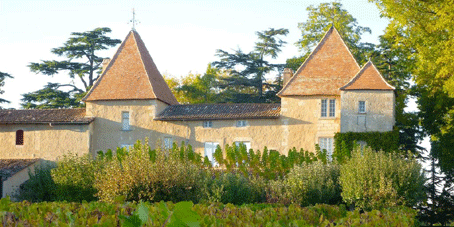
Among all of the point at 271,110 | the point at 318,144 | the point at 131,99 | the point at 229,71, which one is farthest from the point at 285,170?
the point at 229,71

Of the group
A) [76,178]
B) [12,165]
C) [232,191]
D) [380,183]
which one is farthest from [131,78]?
[380,183]

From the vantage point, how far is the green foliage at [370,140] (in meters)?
32.1

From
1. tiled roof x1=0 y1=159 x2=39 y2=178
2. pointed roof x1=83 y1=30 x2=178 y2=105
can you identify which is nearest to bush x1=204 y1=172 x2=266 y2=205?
pointed roof x1=83 y1=30 x2=178 y2=105

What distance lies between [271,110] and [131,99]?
7899 millimetres

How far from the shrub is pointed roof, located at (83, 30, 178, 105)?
8.12 m

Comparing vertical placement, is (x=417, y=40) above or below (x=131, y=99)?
above

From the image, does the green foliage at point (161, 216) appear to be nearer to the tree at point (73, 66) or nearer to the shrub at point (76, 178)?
the shrub at point (76, 178)

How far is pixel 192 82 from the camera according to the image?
52.0m

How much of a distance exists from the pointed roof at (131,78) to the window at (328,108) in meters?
9.12

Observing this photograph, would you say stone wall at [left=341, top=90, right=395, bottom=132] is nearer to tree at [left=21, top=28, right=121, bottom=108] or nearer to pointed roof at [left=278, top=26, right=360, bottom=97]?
pointed roof at [left=278, top=26, right=360, bottom=97]

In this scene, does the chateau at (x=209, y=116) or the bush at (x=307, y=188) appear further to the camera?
the chateau at (x=209, y=116)

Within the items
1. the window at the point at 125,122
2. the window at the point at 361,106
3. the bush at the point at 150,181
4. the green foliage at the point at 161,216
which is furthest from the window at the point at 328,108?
the green foliage at the point at 161,216

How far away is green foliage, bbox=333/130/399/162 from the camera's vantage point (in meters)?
32.1

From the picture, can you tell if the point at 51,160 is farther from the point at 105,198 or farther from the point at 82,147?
the point at 105,198
